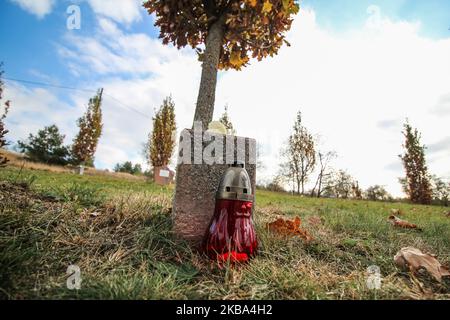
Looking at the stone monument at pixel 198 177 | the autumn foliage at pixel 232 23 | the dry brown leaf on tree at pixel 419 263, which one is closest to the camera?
the dry brown leaf on tree at pixel 419 263

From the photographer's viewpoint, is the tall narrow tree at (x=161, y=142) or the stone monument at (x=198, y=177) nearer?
the stone monument at (x=198, y=177)

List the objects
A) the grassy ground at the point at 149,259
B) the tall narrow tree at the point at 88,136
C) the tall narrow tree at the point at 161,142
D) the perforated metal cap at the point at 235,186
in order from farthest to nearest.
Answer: the tall narrow tree at the point at 88,136, the tall narrow tree at the point at 161,142, the perforated metal cap at the point at 235,186, the grassy ground at the point at 149,259

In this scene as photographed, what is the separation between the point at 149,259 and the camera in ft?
5.45

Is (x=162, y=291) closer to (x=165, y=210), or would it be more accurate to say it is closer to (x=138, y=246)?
(x=138, y=246)

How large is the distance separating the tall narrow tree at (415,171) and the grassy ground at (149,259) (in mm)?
22929

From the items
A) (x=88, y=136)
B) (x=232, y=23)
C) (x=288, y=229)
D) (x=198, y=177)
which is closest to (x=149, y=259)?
(x=198, y=177)

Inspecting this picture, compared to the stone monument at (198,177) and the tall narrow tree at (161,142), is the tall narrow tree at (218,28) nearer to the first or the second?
the stone monument at (198,177)

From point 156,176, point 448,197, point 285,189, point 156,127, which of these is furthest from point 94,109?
point 448,197

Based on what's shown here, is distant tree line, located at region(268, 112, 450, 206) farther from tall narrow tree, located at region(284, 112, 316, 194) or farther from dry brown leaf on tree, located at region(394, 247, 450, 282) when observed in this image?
dry brown leaf on tree, located at region(394, 247, 450, 282)

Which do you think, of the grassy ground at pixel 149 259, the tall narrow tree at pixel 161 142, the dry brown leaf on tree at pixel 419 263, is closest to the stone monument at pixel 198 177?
the grassy ground at pixel 149 259

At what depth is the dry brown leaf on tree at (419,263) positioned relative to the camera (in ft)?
5.08
